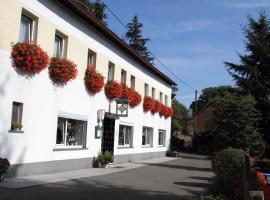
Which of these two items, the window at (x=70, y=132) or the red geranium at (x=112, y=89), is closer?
the window at (x=70, y=132)

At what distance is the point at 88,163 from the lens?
19.5 metres

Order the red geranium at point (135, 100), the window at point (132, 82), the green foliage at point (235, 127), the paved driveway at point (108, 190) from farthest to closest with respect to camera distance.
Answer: the window at point (132, 82)
the red geranium at point (135, 100)
the green foliage at point (235, 127)
the paved driveway at point (108, 190)

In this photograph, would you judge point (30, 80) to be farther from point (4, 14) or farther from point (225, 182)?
point (225, 182)

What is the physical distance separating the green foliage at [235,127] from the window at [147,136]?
7750mm

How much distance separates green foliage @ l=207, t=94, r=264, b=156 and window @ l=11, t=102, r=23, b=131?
36.0ft

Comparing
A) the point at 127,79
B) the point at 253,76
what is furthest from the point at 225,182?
the point at 253,76

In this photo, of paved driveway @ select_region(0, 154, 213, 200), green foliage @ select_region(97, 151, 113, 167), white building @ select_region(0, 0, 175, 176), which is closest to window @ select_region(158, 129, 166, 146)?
white building @ select_region(0, 0, 175, 176)

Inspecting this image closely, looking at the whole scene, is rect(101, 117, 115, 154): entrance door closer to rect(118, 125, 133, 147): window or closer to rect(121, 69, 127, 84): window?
rect(118, 125, 133, 147): window

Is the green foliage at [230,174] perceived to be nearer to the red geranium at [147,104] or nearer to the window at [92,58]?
the window at [92,58]

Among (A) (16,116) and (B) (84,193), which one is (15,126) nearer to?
(A) (16,116)

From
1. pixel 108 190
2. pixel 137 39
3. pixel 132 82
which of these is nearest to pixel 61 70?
pixel 108 190

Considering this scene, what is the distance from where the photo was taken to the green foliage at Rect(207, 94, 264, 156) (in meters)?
21.2

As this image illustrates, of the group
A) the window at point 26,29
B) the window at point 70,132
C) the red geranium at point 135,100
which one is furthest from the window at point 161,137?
the window at point 26,29

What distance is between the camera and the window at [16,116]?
44.4 feet
